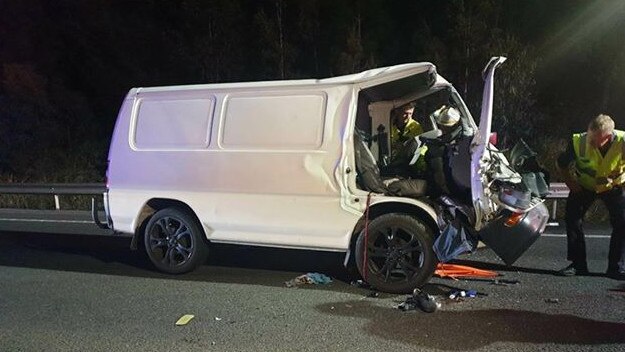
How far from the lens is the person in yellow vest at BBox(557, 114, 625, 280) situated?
5.93m

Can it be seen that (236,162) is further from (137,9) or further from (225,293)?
(137,9)

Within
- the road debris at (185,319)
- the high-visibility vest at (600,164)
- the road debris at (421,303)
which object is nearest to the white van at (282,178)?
the road debris at (421,303)

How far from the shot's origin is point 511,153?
238 inches

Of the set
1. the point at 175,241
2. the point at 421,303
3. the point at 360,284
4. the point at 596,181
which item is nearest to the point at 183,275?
the point at 175,241

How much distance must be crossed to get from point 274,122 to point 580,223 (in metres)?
Result: 3.25

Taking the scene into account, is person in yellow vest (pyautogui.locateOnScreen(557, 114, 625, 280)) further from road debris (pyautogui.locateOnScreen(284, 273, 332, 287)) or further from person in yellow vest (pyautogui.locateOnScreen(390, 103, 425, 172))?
road debris (pyautogui.locateOnScreen(284, 273, 332, 287))

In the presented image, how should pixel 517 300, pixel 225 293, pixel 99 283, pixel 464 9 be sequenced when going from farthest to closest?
1. pixel 464 9
2. pixel 99 283
3. pixel 225 293
4. pixel 517 300

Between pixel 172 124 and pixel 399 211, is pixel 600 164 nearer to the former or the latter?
pixel 399 211

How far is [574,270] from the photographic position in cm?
631

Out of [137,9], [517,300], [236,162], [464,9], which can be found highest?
[137,9]

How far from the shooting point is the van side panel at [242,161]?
5.91 meters

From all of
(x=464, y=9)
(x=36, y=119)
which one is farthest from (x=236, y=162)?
(x=36, y=119)

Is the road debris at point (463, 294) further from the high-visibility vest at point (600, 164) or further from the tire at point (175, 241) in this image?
the tire at point (175, 241)

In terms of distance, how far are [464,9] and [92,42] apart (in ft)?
63.0
